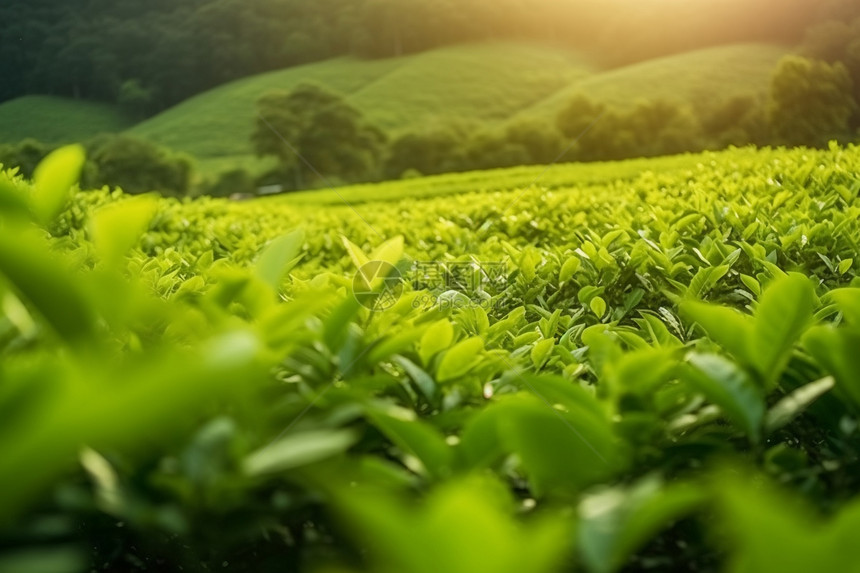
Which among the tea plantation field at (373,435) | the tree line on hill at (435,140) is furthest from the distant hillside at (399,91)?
the tea plantation field at (373,435)

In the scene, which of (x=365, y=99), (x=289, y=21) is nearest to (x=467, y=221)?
(x=365, y=99)

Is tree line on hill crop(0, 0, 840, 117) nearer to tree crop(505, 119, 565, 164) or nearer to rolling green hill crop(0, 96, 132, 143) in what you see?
rolling green hill crop(0, 96, 132, 143)

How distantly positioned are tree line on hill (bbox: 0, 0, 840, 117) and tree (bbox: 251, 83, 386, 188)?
17.0 m

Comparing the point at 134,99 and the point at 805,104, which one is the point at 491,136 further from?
the point at 134,99

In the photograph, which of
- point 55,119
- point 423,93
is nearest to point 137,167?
point 55,119

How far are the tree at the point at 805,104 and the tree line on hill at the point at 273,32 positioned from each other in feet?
79.4

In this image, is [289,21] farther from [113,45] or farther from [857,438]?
[857,438]

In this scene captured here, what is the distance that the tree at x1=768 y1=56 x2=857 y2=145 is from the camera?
46844 millimetres

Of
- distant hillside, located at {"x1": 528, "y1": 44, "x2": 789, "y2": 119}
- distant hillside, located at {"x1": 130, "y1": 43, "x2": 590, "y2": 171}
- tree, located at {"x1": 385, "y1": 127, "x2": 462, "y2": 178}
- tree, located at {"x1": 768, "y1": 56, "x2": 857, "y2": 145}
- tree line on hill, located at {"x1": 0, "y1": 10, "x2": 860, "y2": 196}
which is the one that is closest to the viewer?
tree, located at {"x1": 768, "y1": 56, "x2": 857, "y2": 145}

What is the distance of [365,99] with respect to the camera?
227ft

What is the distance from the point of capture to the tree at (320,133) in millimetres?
56719

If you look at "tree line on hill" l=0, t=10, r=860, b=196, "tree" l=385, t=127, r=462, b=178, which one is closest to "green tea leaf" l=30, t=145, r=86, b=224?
"tree line on hill" l=0, t=10, r=860, b=196

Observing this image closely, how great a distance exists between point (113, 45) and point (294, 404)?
78824 mm

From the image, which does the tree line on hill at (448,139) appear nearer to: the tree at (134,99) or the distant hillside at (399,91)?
the distant hillside at (399,91)
